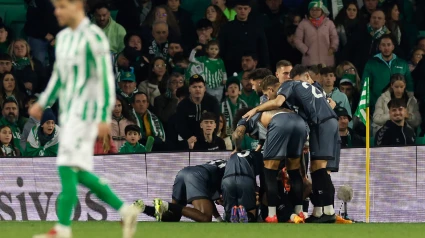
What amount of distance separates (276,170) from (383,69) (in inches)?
220

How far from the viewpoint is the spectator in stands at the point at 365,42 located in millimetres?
20938

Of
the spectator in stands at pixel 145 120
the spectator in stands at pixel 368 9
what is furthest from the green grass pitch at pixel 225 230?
the spectator in stands at pixel 368 9

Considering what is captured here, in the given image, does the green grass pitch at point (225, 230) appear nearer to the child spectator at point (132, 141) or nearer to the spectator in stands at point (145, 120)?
the child spectator at point (132, 141)

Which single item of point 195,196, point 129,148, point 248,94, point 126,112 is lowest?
point 195,196

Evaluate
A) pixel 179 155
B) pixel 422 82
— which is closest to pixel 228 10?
pixel 422 82

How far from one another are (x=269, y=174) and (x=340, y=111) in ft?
14.0

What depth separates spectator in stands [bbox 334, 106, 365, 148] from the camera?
19062mm

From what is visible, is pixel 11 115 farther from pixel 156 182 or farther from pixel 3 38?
pixel 156 182

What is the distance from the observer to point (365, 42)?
2094 centimetres

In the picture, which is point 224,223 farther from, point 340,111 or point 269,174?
point 340,111

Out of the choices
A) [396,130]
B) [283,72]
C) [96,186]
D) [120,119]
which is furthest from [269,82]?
[96,186]

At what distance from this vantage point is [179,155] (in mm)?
16781

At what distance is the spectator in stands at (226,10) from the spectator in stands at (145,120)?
2.37m

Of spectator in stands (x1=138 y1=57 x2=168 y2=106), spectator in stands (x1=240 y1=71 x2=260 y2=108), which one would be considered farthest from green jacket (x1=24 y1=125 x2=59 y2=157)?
spectator in stands (x1=240 y1=71 x2=260 y2=108)
